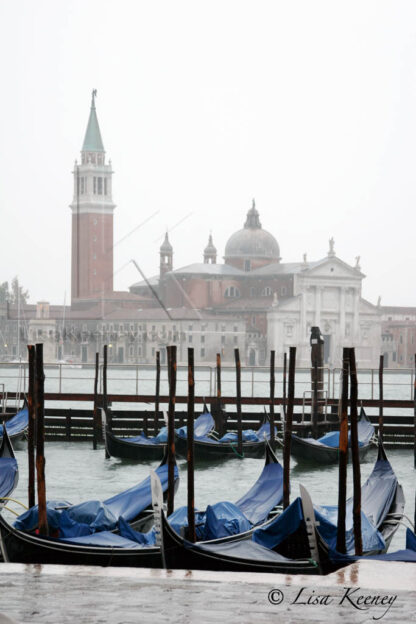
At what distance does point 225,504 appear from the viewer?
545 centimetres

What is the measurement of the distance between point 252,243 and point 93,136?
36.0ft

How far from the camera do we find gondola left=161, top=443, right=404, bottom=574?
178 inches

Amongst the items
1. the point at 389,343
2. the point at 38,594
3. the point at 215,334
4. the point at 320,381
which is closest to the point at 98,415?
the point at 320,381

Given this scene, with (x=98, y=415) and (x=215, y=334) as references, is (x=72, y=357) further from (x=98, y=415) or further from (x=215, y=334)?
(x=98, y=415)

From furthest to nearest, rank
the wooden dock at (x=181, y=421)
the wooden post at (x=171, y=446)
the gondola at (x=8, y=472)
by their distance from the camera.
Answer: the wooden dock at (x=181, y=421) < the gondola at (x=8, y=472) < the wooden post at (x=171, y=446)

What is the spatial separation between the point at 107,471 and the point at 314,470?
232 centimetres

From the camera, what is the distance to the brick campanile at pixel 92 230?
5303 centimetres

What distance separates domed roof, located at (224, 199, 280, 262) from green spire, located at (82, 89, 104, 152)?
30.2 ft

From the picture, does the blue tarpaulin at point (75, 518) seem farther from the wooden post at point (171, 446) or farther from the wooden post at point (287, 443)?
the wooden post at point (287, 443)

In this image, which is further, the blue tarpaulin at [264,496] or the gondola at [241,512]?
the blue tarpaulin at [264,496]

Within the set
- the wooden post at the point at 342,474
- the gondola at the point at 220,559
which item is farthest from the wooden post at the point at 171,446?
the gondola at the point at 220,559

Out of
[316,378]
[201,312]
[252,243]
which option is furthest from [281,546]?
[252,243]

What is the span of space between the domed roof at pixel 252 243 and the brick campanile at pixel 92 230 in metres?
7.70

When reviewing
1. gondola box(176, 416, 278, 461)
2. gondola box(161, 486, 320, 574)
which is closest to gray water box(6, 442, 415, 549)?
gondola box(176, 416, 278, 461)
